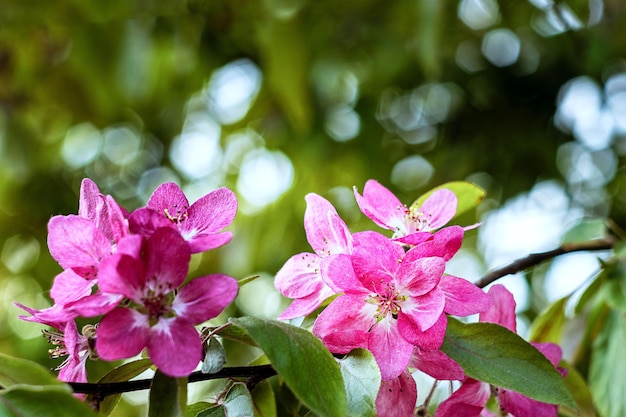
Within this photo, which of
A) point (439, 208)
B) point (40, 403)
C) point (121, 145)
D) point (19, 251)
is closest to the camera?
point (40, 403)

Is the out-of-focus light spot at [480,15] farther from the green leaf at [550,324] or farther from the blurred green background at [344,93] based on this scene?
the green leaf at [550,324]

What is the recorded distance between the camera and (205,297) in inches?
14.4

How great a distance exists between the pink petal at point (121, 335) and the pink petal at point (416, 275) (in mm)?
146

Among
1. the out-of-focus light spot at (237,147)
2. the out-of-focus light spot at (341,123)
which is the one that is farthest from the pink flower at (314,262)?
the out-of-focus light spot at (237,147)

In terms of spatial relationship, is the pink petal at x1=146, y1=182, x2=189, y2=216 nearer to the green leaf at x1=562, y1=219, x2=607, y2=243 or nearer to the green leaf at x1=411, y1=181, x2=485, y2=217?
the green leaf at x1=411, y1=181, x2=485, y2=217

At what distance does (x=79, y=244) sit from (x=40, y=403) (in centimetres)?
10

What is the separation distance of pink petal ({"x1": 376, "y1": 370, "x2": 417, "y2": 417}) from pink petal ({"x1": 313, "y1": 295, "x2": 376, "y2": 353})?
29mm

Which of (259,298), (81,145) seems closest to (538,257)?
(259,298)

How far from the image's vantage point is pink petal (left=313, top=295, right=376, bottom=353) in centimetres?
41

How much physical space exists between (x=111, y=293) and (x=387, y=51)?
3.25 feet

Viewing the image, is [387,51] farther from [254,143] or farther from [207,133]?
[207,133]

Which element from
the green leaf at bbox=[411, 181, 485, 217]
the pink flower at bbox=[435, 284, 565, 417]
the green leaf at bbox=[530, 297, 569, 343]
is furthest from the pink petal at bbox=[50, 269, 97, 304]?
the green leaf at bbox=[530, 297, 569, 343]

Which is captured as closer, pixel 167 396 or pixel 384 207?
pixel 167 396

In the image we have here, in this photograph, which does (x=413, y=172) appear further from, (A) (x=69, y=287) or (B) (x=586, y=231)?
(A) (x=69, y=287)
